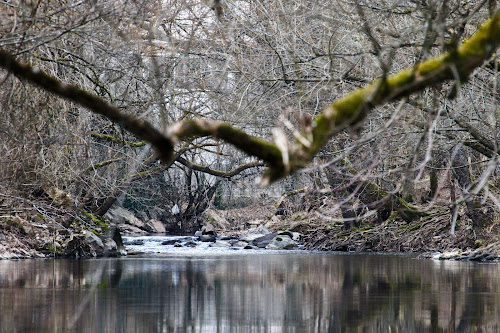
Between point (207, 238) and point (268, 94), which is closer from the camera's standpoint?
point (268, 94)

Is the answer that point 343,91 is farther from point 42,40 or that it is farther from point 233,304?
point 42,40

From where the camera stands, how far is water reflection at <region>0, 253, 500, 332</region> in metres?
6.90

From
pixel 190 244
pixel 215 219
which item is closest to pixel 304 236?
pixel 190 244

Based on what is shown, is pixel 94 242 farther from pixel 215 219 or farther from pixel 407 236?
pixel 215 219

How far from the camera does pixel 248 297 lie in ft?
→ 29.6

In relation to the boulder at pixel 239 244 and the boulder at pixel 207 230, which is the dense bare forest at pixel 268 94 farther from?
the boulder at pixel 207 230

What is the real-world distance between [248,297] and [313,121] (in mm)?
5465

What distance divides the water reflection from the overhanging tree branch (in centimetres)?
322

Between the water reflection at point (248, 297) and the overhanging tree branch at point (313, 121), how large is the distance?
3.22m

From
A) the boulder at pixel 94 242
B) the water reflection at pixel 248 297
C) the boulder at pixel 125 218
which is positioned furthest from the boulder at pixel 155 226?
the water reflection at pixel 248 297

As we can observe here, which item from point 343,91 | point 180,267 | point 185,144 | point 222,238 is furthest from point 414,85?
point 222,238

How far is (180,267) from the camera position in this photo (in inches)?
541

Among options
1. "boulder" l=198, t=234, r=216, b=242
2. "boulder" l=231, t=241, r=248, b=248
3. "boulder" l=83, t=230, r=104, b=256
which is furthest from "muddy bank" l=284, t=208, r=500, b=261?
"boulder" l=83, t=230, r=104, b=256

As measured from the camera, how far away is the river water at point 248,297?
6906mm
